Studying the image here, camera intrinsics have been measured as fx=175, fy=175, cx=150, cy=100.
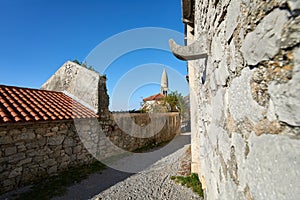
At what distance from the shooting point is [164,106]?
720 inches

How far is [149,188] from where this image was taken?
4262 millimetres

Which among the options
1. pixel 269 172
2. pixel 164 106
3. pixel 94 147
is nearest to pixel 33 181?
pixel 94 147

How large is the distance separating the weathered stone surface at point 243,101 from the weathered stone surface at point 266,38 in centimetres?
10

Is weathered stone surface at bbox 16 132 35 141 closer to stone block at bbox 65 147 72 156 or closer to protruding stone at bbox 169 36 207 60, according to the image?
stone block at bbox 65 147 72 156

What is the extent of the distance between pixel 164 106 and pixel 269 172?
58.0 ft

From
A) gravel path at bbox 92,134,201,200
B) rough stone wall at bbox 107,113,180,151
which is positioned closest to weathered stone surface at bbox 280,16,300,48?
gravel path at bbox 92,134,201,200

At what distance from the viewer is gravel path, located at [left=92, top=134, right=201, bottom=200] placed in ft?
12.6

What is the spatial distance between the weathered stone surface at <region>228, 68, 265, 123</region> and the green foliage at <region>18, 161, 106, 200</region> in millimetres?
4462

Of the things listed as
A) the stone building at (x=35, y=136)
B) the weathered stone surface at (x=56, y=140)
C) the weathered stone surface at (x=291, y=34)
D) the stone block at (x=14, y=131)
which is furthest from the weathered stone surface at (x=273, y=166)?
the weathered stone surface at (x=56, y=140)

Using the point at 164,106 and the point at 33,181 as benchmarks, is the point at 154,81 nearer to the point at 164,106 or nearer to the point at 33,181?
the point at 164,106

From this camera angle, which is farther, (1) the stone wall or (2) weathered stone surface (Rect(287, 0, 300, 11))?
(1) the stone wall

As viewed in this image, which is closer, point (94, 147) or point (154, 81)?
point (94, 147)

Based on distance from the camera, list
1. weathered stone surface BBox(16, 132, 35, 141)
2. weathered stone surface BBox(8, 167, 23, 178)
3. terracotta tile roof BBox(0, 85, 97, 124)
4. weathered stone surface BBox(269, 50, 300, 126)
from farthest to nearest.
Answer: terracotta tile roof BBox(0, 85, 97, 124) → weathered stone surface BBox(16, 132, 35, 141) → weathered stone surface BBox(8, 167, 23, 178) → weathered stone surface BBox(269, 50, 300, 126)

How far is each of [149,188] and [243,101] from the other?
4015 mm
